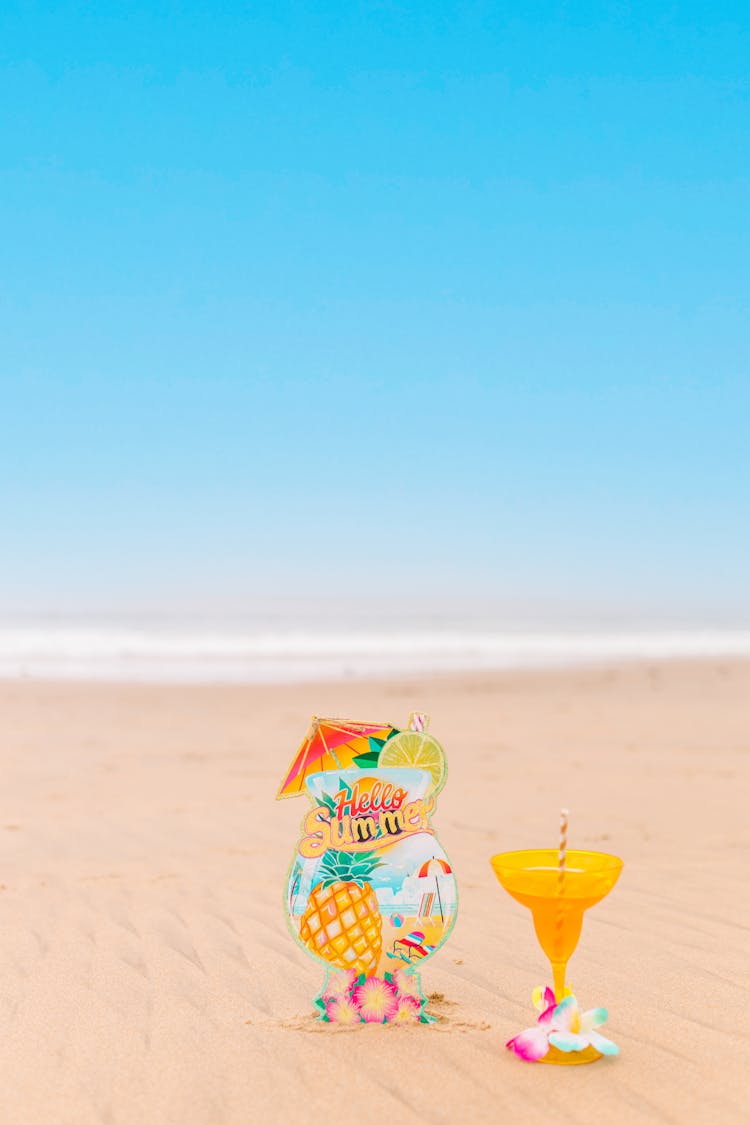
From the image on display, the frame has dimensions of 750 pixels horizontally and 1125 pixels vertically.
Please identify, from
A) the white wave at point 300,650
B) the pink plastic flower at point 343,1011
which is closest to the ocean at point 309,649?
the white wave at point 300,650

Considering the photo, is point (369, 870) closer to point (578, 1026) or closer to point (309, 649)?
point (578, 1026)

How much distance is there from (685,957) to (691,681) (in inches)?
580

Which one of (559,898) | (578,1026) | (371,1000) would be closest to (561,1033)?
(578,1026)

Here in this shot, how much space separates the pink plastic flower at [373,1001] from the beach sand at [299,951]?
7 cm

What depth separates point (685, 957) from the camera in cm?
461

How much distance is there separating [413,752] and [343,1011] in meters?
0.92

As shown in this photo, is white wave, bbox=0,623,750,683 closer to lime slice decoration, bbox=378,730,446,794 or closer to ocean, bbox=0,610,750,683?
ocean, bbox=0,610,750,683

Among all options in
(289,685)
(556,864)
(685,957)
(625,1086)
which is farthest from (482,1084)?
(289,685)

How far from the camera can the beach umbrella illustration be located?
148 inches

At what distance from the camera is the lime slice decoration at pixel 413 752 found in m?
3.79

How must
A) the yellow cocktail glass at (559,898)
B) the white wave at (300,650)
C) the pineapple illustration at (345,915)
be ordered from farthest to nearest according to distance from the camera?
the white wave at (300,650), the pineapple illustration at (345,915), the yellow cocktail glass at (559,898)

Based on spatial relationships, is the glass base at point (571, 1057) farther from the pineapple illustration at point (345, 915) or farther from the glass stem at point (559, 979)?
the pineapple illustration at point (345, 915)

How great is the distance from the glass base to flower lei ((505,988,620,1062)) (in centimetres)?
2

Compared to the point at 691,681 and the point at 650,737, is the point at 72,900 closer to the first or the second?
the point at 650,737
